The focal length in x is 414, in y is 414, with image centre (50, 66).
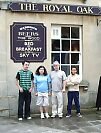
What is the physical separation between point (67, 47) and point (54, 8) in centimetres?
141

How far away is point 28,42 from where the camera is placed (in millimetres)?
13031

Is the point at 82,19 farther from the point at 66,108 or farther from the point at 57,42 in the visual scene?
the point at 66,108

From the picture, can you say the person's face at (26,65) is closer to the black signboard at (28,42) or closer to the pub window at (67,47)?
the black signboard at (28,42)

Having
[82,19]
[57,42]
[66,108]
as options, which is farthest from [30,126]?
[82,19]

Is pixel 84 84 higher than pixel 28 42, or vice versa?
pixel 28 42

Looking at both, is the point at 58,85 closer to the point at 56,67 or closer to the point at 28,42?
the point at 56,67

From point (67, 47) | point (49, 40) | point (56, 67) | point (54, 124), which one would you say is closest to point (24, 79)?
point (56, 67)

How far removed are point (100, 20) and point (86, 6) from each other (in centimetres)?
71

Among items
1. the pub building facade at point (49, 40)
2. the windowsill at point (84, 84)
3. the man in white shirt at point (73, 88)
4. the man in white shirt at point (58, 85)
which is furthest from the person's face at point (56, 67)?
the windowsill at point (84, 84)

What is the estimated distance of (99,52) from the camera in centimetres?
1398

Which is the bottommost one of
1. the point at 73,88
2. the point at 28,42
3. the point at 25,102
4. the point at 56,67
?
the point at 25,102

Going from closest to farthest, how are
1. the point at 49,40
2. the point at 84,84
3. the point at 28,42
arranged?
the point at 28,42
the point at 49,40
the point at 84,84

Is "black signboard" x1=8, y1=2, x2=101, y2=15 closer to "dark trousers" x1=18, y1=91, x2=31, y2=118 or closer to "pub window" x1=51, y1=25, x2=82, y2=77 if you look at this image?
"pub window" x1=51, y1=25, x2=82, y2=77

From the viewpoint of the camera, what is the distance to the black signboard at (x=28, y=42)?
12.8 metres
